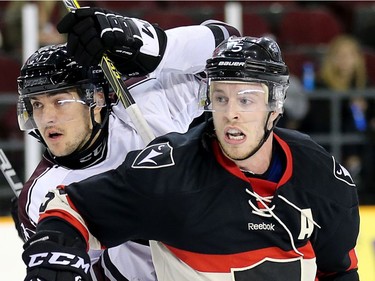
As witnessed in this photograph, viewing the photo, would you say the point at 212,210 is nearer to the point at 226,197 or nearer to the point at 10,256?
the point at 226,197

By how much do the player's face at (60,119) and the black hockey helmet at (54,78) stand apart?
22mm

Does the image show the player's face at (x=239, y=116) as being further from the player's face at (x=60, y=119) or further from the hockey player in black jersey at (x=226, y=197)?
the player's face at (x=60, y=119)

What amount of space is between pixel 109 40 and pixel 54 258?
2.07 feet

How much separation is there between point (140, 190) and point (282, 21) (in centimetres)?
395

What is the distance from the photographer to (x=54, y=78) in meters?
2.72

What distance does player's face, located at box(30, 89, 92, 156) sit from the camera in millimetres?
2746

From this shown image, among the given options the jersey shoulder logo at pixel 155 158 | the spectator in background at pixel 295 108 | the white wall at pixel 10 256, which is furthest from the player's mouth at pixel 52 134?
the spectator in background at pixel 295 108

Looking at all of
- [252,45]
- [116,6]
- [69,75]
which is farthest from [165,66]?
[116,6]

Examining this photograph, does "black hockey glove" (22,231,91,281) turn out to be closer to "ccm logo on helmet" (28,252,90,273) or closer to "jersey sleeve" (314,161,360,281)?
"ccm logo on helmet" (28,252,90,273)

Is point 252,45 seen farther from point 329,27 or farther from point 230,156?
point 329,27

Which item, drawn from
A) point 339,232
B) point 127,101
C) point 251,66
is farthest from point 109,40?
point 339,232

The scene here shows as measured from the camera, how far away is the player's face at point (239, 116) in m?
2.32

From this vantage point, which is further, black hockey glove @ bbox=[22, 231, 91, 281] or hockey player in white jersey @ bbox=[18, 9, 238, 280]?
hockey player in white jersey @ bbox=[18, 9, 238, 280]

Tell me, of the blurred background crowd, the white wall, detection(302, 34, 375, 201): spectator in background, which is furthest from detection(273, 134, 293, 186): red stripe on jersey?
detection(302, 34, 375, 201): spectator in background
